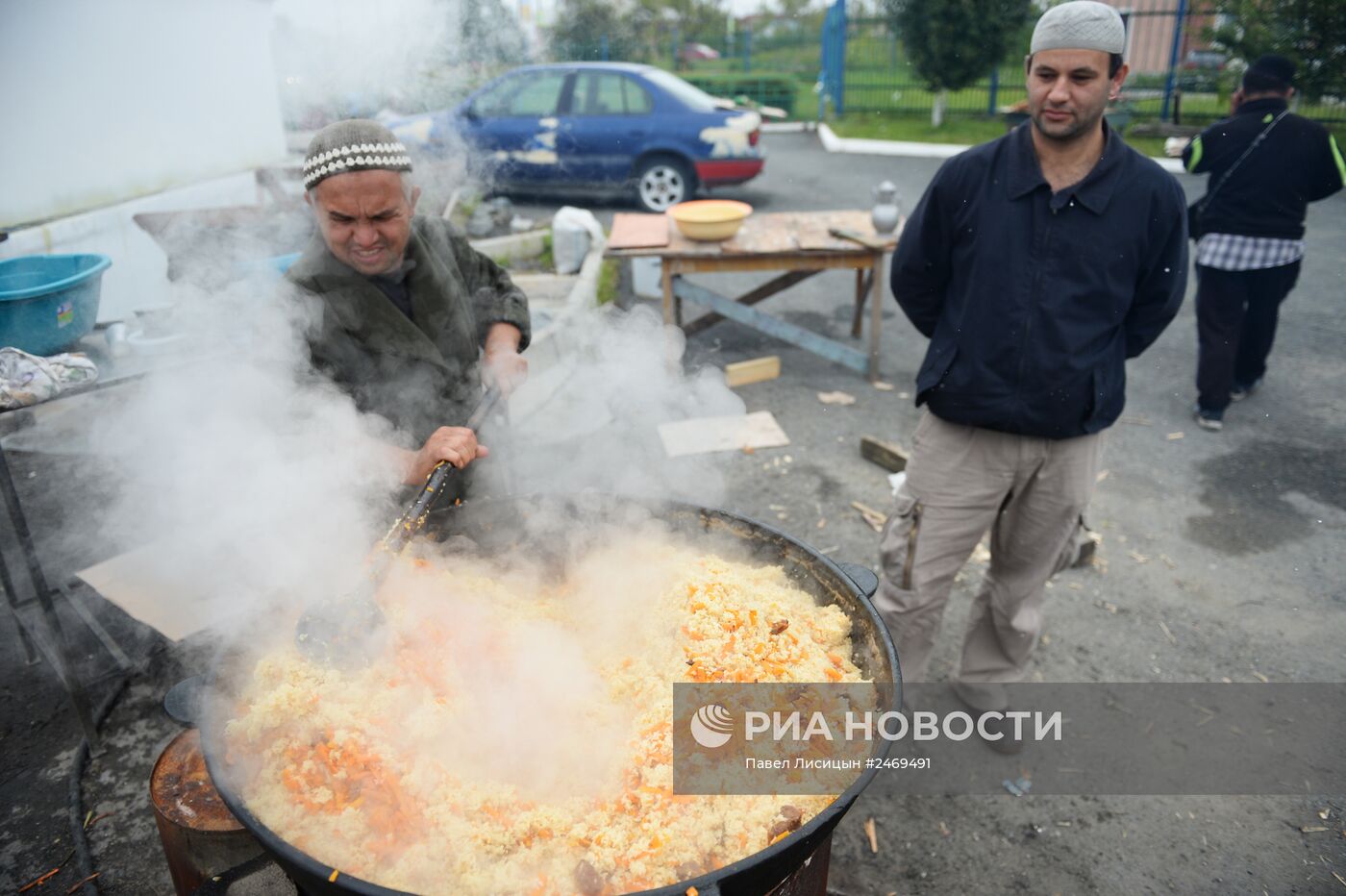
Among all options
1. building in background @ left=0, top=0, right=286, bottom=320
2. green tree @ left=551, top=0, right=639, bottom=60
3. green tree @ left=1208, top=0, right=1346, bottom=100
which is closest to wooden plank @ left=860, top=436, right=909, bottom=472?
building in background @ left=0, top=0, right=286, bottom=320

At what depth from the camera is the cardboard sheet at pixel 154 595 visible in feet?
10.3

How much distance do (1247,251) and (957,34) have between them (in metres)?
11.7

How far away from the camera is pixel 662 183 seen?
1011 centimetres

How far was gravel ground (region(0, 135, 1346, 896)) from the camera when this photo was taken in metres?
2.57

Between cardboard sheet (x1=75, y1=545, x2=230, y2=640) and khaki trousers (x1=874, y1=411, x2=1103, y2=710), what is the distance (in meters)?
2.63

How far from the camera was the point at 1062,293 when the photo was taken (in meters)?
2.39

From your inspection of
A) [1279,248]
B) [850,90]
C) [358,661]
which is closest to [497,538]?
[358,661]

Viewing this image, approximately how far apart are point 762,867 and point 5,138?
21.5 feet

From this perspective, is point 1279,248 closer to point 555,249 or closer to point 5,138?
point 555,249

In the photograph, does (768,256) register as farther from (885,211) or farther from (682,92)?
(682,92)

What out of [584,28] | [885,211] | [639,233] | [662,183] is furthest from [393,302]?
[584,28]

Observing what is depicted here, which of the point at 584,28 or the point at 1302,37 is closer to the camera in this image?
the point at 584,28

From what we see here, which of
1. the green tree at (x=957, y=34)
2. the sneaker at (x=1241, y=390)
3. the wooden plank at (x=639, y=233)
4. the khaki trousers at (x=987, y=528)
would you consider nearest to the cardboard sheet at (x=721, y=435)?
the wooden plank at (x=639, y=233)

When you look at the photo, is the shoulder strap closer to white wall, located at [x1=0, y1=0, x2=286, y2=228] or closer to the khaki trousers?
the khaki trousers
